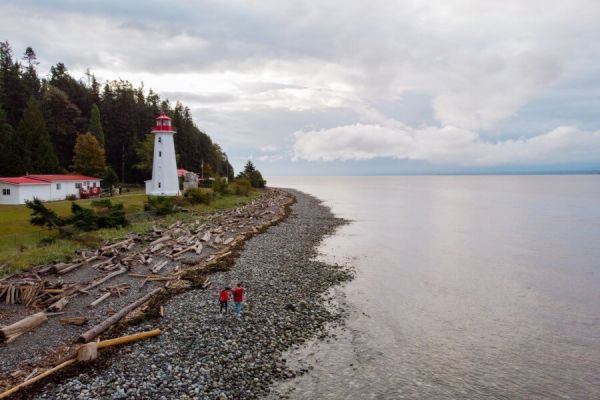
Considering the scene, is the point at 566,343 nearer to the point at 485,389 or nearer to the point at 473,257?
the point at 485,389

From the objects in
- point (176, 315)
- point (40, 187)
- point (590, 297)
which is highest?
point (40, 187)

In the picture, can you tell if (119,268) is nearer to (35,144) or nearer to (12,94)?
(35,144)

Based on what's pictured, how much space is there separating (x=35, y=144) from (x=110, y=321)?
5759cm

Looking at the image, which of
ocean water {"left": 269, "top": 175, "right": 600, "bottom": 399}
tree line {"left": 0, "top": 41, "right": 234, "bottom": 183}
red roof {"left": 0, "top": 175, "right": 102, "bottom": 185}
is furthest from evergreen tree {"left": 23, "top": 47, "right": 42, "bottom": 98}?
ocean water {"left": 269, "top": 175, "right": 600, "bottom": 399}

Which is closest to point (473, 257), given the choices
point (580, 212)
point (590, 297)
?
point (590, 297)

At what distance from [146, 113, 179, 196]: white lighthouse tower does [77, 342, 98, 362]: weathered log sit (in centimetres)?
4804

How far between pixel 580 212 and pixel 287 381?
3417 inches

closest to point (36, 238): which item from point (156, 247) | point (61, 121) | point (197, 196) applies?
point (156, 247)

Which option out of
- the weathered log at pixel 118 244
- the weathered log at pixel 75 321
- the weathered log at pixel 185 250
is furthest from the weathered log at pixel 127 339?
the weathered log at pixel 118 244

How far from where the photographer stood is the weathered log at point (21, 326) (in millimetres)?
14539

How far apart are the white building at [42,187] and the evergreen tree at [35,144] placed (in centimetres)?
812

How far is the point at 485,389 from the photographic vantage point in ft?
47.9

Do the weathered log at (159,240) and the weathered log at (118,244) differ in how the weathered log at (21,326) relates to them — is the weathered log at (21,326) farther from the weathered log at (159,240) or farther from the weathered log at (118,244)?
the weathered log at (159,240)

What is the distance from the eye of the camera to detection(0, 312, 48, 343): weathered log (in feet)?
47.7
